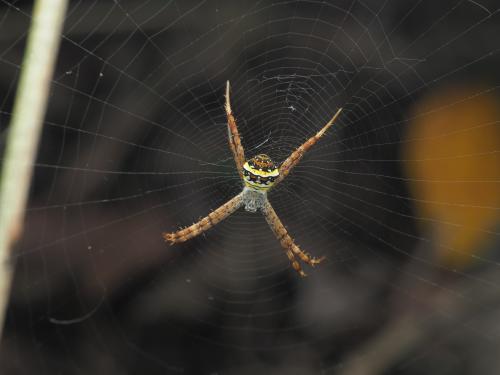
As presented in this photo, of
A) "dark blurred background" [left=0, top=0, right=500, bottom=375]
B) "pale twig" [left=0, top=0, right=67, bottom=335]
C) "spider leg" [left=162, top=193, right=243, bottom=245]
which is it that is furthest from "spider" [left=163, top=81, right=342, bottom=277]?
"pale twig" [left=0, top=0, right=67, bottom=335]

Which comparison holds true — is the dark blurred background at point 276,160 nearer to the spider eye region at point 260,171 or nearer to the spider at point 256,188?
the spider at point 256,188

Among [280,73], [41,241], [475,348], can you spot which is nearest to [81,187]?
[41,241]

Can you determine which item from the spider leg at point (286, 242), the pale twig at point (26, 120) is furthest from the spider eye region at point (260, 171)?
the pale twig at point (26, 120)

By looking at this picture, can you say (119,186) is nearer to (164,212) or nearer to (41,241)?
(164,212)

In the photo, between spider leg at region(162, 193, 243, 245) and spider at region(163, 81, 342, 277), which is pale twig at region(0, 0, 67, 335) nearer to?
spider at region(163, 81, 342, 277)

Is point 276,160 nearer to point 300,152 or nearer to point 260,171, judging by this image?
point 260,171

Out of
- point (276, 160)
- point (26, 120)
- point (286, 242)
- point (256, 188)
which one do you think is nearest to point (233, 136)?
point (256, 188)
